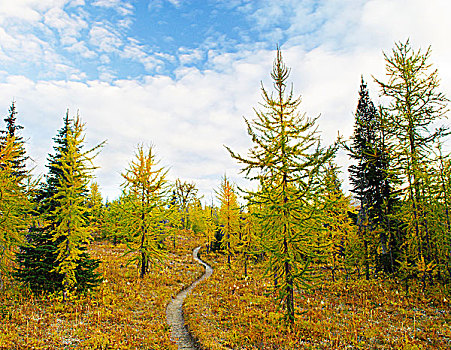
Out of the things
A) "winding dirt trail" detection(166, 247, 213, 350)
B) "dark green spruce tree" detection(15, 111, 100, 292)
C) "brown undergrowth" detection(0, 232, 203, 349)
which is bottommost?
"winding dirt trail" detection(166, 247, 213, 350)

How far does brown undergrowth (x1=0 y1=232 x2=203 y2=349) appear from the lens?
889 cm

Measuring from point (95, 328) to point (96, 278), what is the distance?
Answer: 5.84m

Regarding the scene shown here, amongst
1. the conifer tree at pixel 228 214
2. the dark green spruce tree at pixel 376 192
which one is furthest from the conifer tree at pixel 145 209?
the dark green spruce tree at pixel 376 192

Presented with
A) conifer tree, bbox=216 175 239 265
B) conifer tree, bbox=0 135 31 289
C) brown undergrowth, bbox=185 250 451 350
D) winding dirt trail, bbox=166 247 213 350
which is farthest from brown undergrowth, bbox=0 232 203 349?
conifer tree, bbox=216 175 239 265

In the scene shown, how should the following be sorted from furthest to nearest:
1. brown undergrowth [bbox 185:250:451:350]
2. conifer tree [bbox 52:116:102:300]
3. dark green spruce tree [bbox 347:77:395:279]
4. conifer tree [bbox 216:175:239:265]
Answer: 1. conifer tree [bbox 216:175:239:265]
2. dark green spruce tree [bbox 347:77:395:279]
3. conifer tree [bbox 52:116:102:300]
4. brown undergrowth [bbox 185:250:451:350]

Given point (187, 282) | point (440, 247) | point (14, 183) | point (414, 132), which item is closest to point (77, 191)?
point (14, 183)

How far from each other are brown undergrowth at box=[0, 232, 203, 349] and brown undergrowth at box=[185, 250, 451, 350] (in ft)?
6.47

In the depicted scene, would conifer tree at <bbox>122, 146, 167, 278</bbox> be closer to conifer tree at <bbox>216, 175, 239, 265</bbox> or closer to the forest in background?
the forest in background

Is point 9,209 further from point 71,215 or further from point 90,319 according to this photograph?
point 90,319

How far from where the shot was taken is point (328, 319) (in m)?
12.0

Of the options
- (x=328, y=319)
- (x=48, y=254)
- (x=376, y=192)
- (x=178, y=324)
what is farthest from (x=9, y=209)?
(x=376, y=192)

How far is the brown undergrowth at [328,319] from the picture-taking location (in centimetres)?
947

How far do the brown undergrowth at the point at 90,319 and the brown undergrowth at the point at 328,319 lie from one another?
1.97 m

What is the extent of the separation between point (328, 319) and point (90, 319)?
37.8 feet
